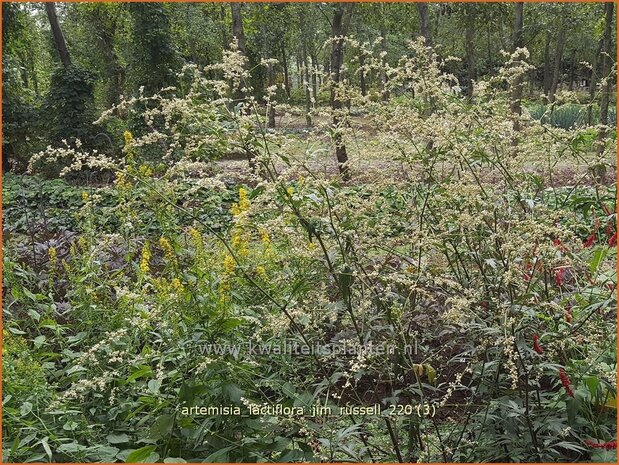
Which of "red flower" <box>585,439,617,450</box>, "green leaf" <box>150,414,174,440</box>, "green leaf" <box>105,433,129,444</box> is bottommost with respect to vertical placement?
"green leaf" <box>105,433,129,444</box>

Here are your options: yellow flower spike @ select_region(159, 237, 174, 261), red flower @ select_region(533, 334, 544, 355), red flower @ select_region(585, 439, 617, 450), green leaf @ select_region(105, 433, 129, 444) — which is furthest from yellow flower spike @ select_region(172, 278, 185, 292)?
red flower @ select_region(585, 439, 617, 450)

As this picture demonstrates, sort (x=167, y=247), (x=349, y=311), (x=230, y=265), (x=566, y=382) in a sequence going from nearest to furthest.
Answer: (x=566, y=382) → (x=349, y=311) → (x=230, y=265) → (x=167, y=247)

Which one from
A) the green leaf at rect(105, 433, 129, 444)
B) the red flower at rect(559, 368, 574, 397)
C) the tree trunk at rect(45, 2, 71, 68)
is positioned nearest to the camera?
the red flower at rect(559, 368, 574, 397)

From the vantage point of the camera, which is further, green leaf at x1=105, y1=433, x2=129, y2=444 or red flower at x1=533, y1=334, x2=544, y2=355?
green leaf at x1=105, y1=433, x2=129, y2=444

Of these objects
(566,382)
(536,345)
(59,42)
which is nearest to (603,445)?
(566,382)

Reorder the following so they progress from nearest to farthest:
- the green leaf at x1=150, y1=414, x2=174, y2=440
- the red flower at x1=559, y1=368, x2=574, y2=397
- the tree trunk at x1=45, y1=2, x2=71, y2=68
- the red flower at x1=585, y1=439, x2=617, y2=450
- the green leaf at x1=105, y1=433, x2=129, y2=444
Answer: the red flower at x1=585, y1=439, x2=617, y2=450 < the red flower at x1=559, y1=368, x2=574, y2=397 < the green leaf at x1=150, y1=414, x2=174, y2=440 < the green leaf at x1=105, y1=433, x2=129, y2=444 < the tree trunk at x1=45, y1=2, x2=71, y2=68

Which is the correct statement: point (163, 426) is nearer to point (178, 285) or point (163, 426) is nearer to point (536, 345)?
point (178, 285)

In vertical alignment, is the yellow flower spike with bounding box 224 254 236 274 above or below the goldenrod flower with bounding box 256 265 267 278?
above

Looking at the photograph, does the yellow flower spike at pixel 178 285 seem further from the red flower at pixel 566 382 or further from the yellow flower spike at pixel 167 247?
the red flower at pixel 566 382

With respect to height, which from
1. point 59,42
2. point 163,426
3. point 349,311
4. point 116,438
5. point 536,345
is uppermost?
point 59,42

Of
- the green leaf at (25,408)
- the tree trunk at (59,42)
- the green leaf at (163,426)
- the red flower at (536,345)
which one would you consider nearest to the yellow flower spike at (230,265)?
the green leaf at (163,426)

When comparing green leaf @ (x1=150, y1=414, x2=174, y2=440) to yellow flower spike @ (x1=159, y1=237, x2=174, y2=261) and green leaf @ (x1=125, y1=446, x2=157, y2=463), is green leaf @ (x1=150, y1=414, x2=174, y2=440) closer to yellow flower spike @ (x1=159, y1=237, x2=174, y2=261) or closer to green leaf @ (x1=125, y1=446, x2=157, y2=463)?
green leaf @ (x1=125, y1=446, x2=157, y2=463)

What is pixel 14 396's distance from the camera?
201cm

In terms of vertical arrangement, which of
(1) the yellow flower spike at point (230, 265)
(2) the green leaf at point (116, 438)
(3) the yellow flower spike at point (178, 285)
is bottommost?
(2) the green leaf at point (116, 438)
